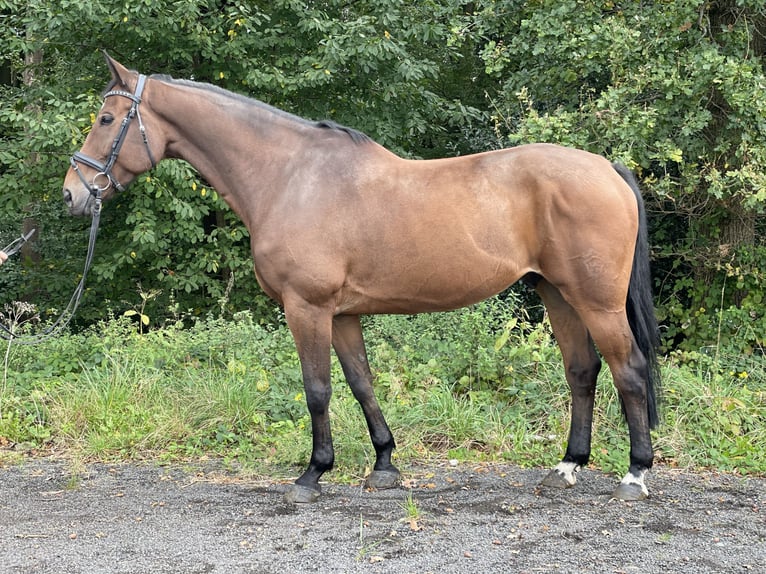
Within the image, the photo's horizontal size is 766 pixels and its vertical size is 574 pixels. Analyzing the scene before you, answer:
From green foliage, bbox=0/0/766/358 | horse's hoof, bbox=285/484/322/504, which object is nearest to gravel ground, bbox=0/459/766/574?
horse's hoof, bbox=285/484/322/504

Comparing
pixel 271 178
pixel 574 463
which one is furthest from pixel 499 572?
pixel 271 178

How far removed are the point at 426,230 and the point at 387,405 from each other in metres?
2.04

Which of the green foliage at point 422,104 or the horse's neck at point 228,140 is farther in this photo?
the green foliage at point 422,104

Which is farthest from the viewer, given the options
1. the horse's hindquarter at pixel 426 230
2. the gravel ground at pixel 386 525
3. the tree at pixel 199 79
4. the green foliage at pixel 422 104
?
the tree at pixel 199 79

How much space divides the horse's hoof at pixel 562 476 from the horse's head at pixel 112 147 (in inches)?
123

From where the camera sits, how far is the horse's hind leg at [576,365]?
4.71 meters

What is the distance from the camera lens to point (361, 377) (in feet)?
15.1

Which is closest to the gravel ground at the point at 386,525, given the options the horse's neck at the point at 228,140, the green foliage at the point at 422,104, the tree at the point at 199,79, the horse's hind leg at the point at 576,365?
the horse's hind leg at the point at 576,365

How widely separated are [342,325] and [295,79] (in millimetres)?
4890

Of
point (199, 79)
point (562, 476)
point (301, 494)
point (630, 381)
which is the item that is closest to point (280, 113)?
point (301, 494)

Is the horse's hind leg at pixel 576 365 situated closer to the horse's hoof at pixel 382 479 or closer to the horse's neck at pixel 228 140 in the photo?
the horse's hoof at pixel 382 479

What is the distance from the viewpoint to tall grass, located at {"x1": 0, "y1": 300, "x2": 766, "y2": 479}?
5.33 m

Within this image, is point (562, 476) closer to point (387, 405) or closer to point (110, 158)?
point (387, 405)

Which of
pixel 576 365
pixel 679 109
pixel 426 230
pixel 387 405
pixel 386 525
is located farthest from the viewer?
pixel 679 109
